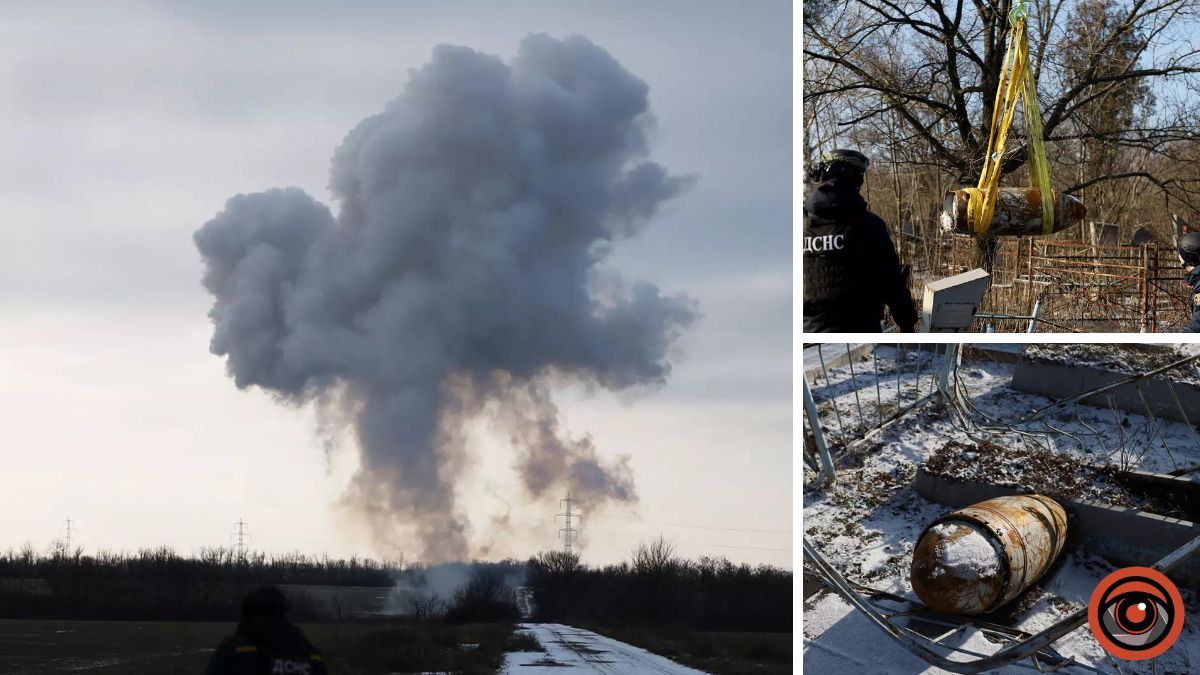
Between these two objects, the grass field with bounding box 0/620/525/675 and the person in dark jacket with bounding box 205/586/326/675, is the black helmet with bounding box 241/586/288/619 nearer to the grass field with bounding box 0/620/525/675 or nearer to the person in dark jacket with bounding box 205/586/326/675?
the person in dark jacket with bounding box 205/586/326/675

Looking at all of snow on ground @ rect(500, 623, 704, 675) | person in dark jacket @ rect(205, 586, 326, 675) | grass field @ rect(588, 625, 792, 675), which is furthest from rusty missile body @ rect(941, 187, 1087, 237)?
grass field @ rect(588, 625, 792, 675)

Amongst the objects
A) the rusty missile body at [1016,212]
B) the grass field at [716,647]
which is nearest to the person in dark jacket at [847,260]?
the rusty missile body at [1016,212]

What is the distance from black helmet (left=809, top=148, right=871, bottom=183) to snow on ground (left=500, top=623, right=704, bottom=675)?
57.6ft

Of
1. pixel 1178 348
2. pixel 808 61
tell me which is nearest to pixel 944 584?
pixel 1178 348

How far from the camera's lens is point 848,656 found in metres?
4.67

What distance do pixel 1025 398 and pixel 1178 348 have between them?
691 mm

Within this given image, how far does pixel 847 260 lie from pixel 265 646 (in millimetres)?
4026

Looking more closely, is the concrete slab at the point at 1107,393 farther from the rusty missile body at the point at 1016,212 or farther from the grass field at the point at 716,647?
the grass field at the point at 716,647

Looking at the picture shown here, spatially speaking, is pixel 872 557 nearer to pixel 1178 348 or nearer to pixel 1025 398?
pixel 1025 398

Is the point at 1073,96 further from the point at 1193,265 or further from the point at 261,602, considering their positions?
the point at 261,602

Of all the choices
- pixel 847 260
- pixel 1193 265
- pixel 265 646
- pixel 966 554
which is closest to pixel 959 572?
pixel 966 554

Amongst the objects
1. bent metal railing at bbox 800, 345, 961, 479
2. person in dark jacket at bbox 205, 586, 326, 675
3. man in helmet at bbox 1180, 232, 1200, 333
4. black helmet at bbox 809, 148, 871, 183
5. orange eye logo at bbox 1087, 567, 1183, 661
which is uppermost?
black helmet at bbox 809, 148, 871, 183

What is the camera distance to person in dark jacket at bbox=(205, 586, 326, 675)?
17.6 feet

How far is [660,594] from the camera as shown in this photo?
2778 cm
